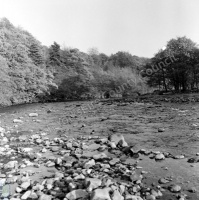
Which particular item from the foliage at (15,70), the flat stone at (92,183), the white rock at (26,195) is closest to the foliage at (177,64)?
the foliage at (15,70)

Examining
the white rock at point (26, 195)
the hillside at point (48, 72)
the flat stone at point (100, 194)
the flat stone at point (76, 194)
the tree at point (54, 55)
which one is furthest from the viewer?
the tree at point (54, 55)

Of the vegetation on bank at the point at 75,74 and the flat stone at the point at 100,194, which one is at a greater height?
the vegetation on bank at the point at 75,74

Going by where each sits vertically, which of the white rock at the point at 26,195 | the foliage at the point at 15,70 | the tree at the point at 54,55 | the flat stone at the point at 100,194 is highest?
the tree at the point at 54,55

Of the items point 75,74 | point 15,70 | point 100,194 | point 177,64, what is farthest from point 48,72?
point 100,194

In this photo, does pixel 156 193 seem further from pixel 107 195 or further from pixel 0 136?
pixel 0 136

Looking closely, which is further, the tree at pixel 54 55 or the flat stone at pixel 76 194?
the tree at pixel 54 55

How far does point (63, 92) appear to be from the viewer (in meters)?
46.5

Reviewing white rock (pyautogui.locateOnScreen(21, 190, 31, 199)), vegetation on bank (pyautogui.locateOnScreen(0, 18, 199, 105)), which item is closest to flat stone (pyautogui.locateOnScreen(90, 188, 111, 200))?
white rock (pyautogui.locateOnScreen(21, 190, 31, 199))

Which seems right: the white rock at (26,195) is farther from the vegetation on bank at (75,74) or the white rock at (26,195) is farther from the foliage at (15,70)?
the vegetation on bank at (75,74)

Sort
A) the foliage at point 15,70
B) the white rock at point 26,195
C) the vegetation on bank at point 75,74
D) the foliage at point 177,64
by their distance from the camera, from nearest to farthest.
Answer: the white rock at point 26,195 < the foliage at point 15,70 < the vegetation on bank at point 75,74 < the foliage at point 177,64

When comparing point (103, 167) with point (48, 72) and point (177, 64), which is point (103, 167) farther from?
point (177, 64)

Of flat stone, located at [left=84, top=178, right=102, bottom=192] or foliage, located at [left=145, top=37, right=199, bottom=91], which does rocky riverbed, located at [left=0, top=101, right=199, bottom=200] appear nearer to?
flat stone, located at [left=84, top=178, right=102, bottom=192]

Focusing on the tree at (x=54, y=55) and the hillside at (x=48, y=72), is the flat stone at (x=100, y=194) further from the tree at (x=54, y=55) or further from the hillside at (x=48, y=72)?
the tree at (x=54, y=55)

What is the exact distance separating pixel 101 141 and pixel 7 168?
3.99 m
